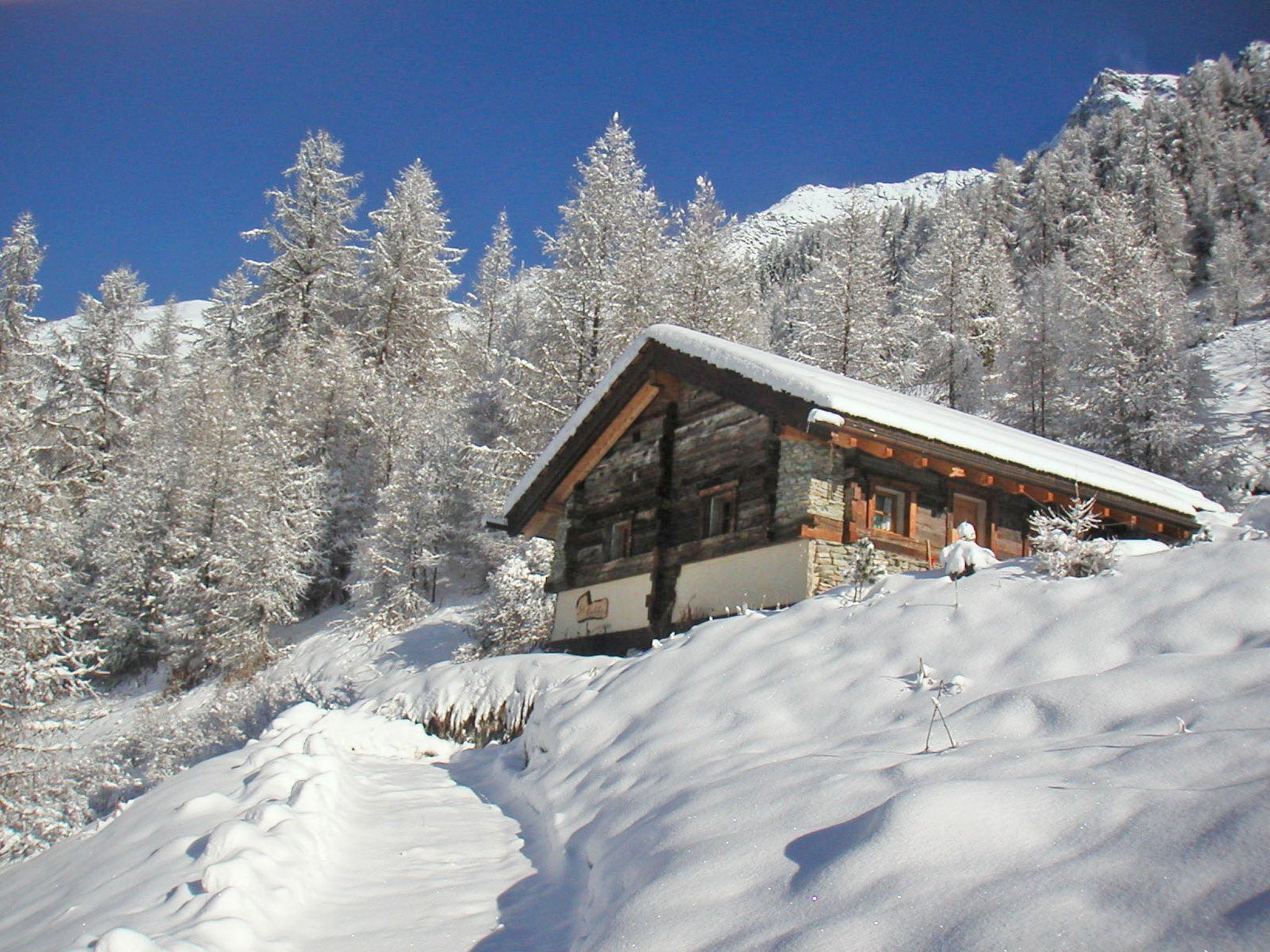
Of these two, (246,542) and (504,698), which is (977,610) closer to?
(504,698)

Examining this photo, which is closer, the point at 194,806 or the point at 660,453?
the point at 194,806

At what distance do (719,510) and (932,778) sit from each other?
11938 millimetres

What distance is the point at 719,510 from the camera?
16391mm

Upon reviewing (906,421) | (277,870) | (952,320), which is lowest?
(277,870)

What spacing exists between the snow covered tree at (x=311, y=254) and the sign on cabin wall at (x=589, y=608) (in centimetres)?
2718

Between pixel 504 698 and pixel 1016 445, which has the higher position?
pixel 1016 445

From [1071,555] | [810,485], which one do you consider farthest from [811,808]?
[810,485]

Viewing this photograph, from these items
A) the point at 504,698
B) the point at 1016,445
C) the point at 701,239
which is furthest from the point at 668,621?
the point at 701,239

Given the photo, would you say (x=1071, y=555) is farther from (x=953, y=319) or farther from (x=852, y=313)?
(x=953, y=319)

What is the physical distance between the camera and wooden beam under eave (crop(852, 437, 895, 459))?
13352 millimetres

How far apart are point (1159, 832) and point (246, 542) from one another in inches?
1163

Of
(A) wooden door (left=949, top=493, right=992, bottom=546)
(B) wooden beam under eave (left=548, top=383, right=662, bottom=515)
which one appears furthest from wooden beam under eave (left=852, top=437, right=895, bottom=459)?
(B) wooden beam under eave (left=548, top=383, right=662, bottom=515)

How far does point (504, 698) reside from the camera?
1225 centimetres

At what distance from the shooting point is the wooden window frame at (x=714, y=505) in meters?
15.9
